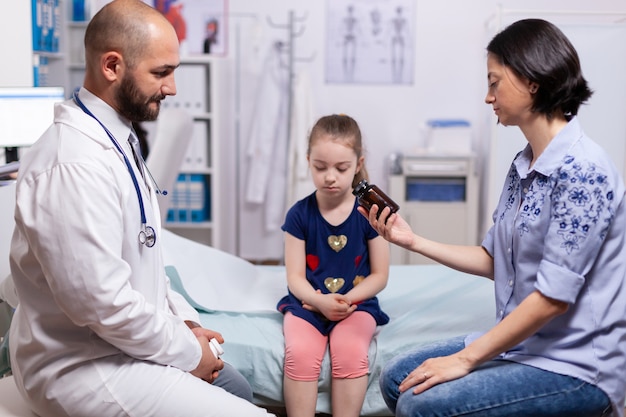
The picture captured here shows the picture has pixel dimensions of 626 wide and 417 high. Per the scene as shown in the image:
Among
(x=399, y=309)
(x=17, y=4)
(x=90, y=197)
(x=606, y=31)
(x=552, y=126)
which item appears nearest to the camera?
(x=90, y=197)

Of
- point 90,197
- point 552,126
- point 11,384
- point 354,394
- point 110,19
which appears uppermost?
point 110,19

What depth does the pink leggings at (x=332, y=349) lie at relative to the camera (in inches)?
77.8

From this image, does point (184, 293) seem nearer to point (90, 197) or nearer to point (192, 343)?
point (192, 343)

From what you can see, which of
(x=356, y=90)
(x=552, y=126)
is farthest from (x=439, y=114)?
(x=552, y=126)

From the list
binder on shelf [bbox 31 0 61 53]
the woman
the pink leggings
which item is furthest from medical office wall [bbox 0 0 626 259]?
the woman

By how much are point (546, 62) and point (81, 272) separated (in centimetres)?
96

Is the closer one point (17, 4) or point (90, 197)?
point (90, 197)

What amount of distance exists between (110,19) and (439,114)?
3556mm

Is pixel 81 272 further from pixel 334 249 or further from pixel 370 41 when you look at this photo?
pixel 370 41

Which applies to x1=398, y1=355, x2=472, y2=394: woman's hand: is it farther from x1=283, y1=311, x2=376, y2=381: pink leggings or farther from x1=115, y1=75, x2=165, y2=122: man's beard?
x1=115, y1=75, x2=165, y2=122: man's beard

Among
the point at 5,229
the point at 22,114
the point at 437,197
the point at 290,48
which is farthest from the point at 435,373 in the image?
the point at 290,48

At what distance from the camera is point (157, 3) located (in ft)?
15.5

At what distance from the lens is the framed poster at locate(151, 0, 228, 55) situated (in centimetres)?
471

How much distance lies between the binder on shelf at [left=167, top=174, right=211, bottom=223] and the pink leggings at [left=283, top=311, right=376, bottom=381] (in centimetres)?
259
